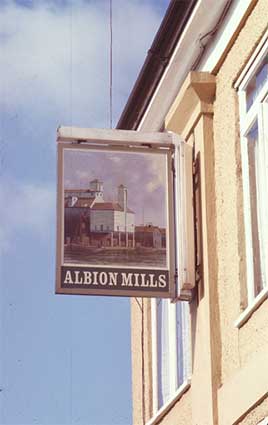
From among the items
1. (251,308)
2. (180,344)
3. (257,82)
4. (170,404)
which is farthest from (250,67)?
(170,404)

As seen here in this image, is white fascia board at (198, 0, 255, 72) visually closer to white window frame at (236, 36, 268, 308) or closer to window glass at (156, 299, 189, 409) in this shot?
white window frame at (236, 36, 268, 308)

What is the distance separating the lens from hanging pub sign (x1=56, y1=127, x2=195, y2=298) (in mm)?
13578

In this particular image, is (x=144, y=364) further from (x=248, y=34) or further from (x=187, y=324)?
(x=248, y=34)

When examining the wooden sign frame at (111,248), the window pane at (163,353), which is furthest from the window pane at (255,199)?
the window pane at (163,353)

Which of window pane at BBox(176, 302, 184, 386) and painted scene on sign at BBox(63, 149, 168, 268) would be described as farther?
window pane at BBox(176, 302, 184, 386)

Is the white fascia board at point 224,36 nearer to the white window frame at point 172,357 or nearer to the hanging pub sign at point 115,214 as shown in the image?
the hanging pub sign at point 115,214

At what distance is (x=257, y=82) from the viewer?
1294 centimetres

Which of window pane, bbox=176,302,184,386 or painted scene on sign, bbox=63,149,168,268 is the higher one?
painted scene on sign, bbox=63,149,168,268

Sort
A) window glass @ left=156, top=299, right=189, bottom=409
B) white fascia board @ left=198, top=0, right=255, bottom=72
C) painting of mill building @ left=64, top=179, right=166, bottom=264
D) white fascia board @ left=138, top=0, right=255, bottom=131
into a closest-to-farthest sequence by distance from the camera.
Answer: white fascia board @ left=198, top=0, right=255, bottom=72
white fascia board @ left=138, top=0, right=255, bottom=131
painting of mill building @ left=64, top=179, right=166, bottom=264
window glass @ left=156, top=299, right=189, bottom=409

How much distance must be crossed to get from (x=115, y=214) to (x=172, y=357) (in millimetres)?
1755

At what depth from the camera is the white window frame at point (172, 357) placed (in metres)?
14.1

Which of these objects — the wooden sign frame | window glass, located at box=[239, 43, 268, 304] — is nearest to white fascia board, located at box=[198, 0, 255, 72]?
window glass, located at box=[239, 43, 268, 304]

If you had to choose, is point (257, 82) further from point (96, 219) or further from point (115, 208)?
point (96, 219)

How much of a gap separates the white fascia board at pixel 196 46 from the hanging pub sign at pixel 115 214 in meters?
0.80
